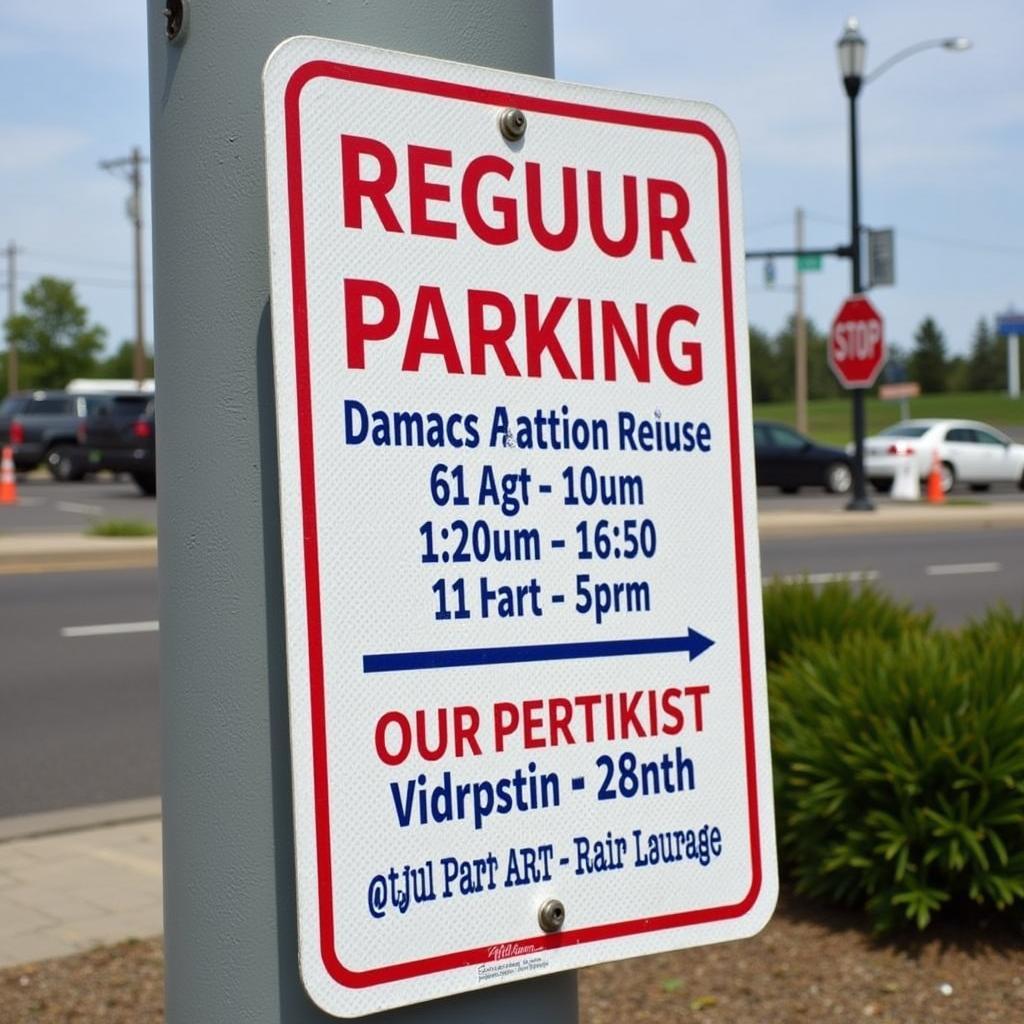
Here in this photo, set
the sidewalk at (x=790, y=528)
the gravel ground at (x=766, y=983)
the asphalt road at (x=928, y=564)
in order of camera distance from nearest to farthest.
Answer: the gravel ground at (x=766, y=983) < the asphalt road at (x=928, y=564) < the sidewalk at (x=790, y=528)

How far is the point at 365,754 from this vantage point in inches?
61.8

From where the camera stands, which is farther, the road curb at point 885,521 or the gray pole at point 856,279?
the gray pole at point 856,279

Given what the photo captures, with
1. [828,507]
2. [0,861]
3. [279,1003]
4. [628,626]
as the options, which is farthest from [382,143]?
[828,507]

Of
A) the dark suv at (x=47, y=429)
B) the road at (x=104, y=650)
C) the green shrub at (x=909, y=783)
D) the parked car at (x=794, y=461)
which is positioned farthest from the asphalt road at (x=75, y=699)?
the dark suv at (x=47, y=429)

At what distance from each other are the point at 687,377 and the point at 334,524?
0.46 meters

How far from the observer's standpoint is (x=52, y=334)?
9012cm

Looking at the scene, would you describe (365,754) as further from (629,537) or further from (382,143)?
(382,143)

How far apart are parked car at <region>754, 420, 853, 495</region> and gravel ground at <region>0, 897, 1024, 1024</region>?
2544cm

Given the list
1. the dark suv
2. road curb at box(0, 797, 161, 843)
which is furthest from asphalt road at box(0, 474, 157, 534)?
road curb at box(0, 797, 161, 843)

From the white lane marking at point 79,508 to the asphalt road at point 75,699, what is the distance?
32.1 ft

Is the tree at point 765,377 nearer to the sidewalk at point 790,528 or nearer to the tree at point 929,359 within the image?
the tree at point 929,359

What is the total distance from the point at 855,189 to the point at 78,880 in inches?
812

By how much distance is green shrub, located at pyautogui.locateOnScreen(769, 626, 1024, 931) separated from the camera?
13.9ft

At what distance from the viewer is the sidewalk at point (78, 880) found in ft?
15.0
